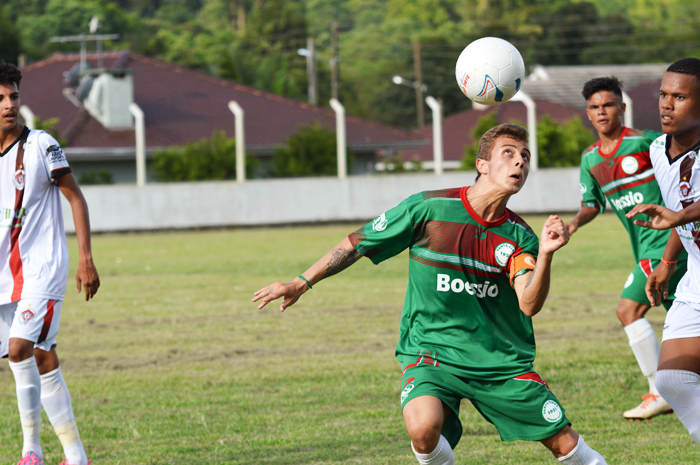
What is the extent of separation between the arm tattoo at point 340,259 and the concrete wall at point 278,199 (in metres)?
21.1

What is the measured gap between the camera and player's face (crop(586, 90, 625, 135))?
6324 mm

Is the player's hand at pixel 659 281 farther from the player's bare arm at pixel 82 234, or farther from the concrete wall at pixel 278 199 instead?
the concrete wall at pixel 278 199

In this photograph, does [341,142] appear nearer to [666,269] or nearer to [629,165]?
[629,165]

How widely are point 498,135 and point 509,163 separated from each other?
16 centimetres

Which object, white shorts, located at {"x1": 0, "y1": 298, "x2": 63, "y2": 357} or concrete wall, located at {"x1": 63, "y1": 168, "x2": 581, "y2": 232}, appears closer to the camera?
white shorts, located at {"x1": 0, "y1": 298, "x2": 63, "y2": 357}

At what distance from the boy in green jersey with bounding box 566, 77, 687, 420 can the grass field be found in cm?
51

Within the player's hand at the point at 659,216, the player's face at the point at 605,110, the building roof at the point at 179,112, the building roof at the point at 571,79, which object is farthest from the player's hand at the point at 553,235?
the building roof at the point at 571,79

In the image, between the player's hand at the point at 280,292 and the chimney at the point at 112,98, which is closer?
the player's hand at the point at 280,292

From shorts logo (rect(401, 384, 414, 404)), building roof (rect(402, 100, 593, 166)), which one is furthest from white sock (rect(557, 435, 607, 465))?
building roof (rect(402, 100, 593, 166))

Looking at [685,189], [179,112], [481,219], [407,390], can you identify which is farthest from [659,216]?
[179,112]

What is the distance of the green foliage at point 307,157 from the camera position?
26.9 meters

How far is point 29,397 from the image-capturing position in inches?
189

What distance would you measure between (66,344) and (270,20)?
5947 centimetres

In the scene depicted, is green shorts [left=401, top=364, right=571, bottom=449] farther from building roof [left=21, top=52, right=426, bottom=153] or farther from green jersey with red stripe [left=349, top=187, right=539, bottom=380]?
building roof [left=21, top=52, right=426, bottom=153]
